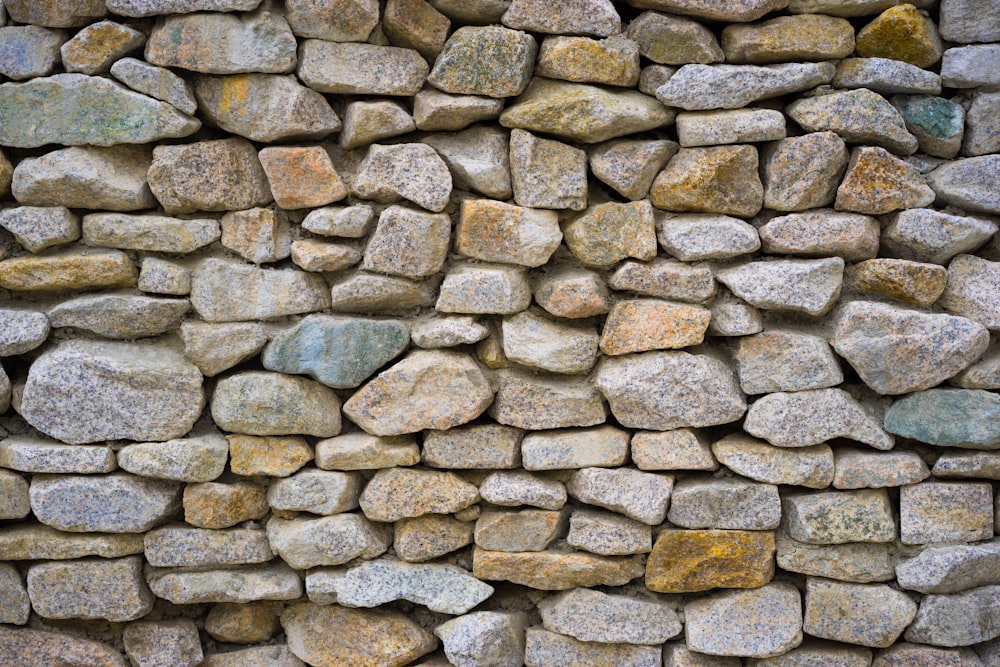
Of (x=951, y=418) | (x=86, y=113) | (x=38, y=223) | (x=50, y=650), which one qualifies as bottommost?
(x=50, y=650)

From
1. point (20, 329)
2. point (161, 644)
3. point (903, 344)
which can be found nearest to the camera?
point (903, 344)

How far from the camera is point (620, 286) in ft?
7.30

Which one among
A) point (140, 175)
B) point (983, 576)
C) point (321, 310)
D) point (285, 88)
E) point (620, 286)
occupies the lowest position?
point (983, 576)

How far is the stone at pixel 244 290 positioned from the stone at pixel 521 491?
705mm

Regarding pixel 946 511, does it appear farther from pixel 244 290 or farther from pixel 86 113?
pixel 86 113

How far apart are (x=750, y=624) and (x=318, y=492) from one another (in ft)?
3.94

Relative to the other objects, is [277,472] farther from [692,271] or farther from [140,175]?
[692,271]

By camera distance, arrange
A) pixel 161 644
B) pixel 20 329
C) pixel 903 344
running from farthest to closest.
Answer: pixel 161 644 < pixel 20 329 < pixel 903 344

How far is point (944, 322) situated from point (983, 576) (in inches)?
26.6

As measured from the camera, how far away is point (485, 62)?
2.17 meters

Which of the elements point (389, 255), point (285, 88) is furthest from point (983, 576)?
point (285, 88)

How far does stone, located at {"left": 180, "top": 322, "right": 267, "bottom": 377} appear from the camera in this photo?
7.39 ft

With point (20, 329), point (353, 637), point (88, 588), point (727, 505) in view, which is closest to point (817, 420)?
point (727, 505)

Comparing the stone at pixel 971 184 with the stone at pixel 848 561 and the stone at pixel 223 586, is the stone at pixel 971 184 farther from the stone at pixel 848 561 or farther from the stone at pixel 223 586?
the stone at pixel 223 586
